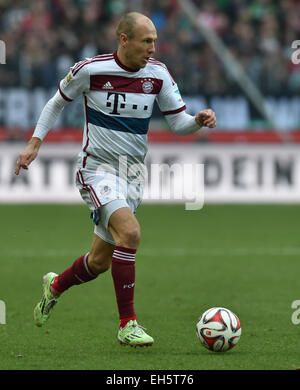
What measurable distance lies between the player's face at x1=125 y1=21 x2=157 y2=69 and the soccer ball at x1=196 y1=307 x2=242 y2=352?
5.91ft

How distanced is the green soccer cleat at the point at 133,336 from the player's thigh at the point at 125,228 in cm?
52

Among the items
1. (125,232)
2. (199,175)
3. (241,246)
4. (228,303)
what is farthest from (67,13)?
(125,232)

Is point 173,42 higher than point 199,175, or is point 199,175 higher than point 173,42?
point 173,42

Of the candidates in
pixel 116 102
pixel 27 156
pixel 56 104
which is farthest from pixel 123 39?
pixel 27 156

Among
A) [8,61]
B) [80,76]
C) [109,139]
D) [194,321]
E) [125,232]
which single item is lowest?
[194,321]

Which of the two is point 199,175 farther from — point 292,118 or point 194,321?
point 194,321

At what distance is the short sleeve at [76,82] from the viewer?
22.1ft

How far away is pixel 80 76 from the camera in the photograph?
6727 millimetres

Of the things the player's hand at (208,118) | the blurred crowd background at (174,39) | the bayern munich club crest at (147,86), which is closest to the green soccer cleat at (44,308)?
the bayern munich club crest at (147,86)

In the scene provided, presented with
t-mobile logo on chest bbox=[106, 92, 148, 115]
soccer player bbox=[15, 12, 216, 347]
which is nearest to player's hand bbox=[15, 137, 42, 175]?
soccer player bbox=[15, 12, 216, 347]

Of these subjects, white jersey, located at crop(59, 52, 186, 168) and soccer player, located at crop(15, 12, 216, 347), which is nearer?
soccer player, located at crop(15, 12, 216, 347)

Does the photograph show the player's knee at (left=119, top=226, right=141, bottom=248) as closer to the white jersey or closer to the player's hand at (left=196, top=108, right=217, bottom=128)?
the white jersey

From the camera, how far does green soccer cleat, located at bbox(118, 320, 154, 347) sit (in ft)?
20.5

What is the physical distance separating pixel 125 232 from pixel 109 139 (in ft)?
2.33
